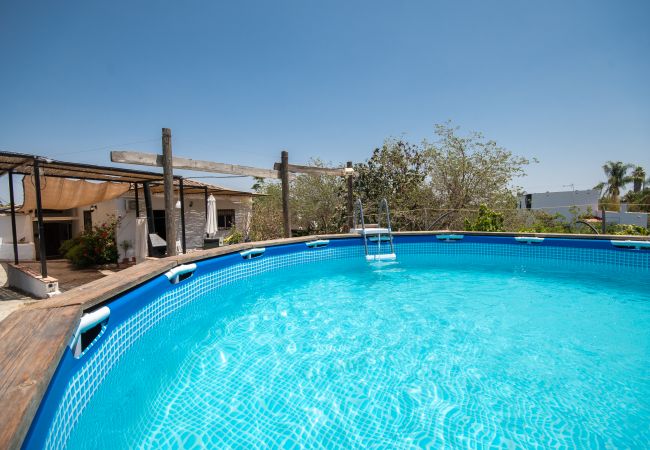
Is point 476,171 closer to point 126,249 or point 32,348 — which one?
point 32,348

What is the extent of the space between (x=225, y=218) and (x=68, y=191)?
6.54 meters

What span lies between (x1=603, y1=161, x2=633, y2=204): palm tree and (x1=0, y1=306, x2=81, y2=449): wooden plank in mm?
53373

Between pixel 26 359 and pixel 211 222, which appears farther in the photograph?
pixel 211 222

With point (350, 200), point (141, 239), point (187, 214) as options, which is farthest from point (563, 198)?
point (141, 239)

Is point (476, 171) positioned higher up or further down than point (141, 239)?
higher up

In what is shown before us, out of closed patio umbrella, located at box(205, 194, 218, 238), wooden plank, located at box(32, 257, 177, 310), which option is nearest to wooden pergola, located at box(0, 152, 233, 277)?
closed patio umbrella, located at box(205, 194, 218, 238)

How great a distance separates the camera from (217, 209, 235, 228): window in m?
14.3

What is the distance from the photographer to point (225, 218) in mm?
14586

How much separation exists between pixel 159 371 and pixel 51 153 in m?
5.58

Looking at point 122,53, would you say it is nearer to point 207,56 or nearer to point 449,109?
point 207,56

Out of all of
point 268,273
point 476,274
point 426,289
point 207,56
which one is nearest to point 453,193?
point 476,274

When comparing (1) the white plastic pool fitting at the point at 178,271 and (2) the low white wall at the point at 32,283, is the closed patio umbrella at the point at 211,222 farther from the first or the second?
(1) the white plastic pool fitting at the point at 178,271

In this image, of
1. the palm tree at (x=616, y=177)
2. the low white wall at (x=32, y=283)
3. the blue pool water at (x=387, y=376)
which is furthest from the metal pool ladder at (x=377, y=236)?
the palm tree at (x=616, y=177)

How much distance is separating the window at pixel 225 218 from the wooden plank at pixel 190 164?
676 cm
